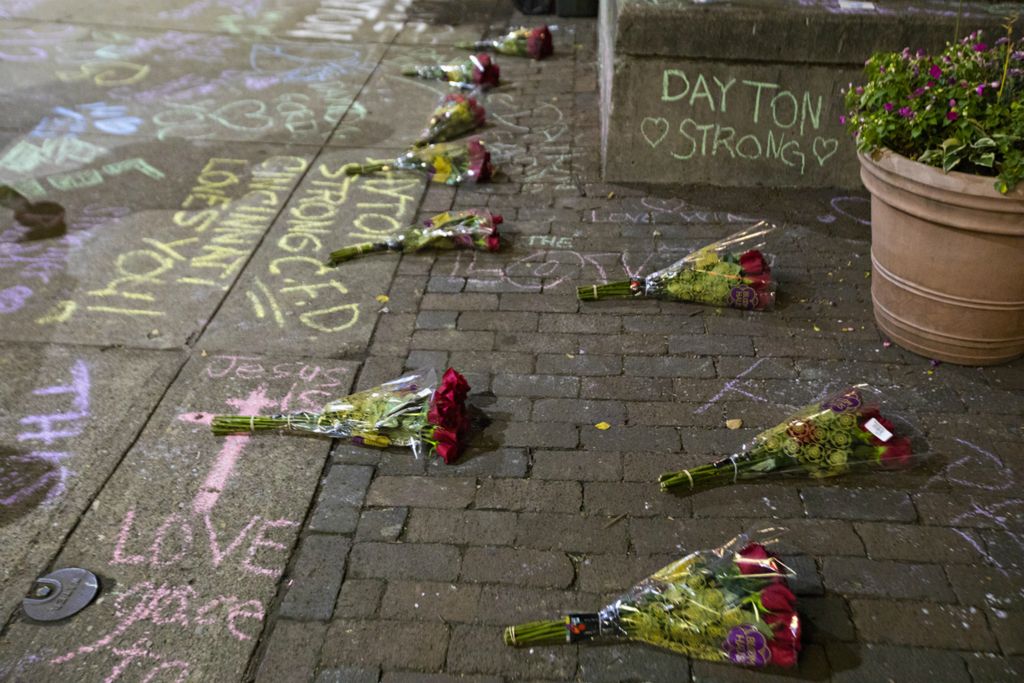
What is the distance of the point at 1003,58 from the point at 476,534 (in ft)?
9.38

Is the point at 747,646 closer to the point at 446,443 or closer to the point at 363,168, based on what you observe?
the point at 446,443

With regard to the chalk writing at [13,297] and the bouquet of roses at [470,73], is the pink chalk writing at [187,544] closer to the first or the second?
the chalk writing at [13,297]

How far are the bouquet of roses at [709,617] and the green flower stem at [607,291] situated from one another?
181 cm

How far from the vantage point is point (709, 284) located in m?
3.99

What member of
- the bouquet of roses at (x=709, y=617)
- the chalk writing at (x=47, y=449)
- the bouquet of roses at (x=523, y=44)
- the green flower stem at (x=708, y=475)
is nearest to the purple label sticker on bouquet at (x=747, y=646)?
the bouquet of roses at (x=709, y=617)

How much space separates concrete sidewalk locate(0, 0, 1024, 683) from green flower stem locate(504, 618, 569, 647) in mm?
32

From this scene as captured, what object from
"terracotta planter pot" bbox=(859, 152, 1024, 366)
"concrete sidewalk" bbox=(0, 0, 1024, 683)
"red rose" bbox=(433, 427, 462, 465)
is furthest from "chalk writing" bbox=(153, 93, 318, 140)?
"terracotta planter pot" bbox=(859, 152, 1024, 366)

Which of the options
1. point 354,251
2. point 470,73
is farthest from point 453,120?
point 354,251

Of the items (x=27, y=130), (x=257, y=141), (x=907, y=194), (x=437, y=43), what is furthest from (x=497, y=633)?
(x=437, y=43)

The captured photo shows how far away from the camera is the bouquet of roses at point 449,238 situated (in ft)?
14.7

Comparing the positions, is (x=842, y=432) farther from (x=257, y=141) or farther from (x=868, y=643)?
(x=257, y=141)

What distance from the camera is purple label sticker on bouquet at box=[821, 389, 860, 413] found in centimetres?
306

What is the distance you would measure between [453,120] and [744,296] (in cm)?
290

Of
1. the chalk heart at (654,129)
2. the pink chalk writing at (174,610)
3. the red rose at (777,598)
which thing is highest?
the chalk heart at (654,129)
